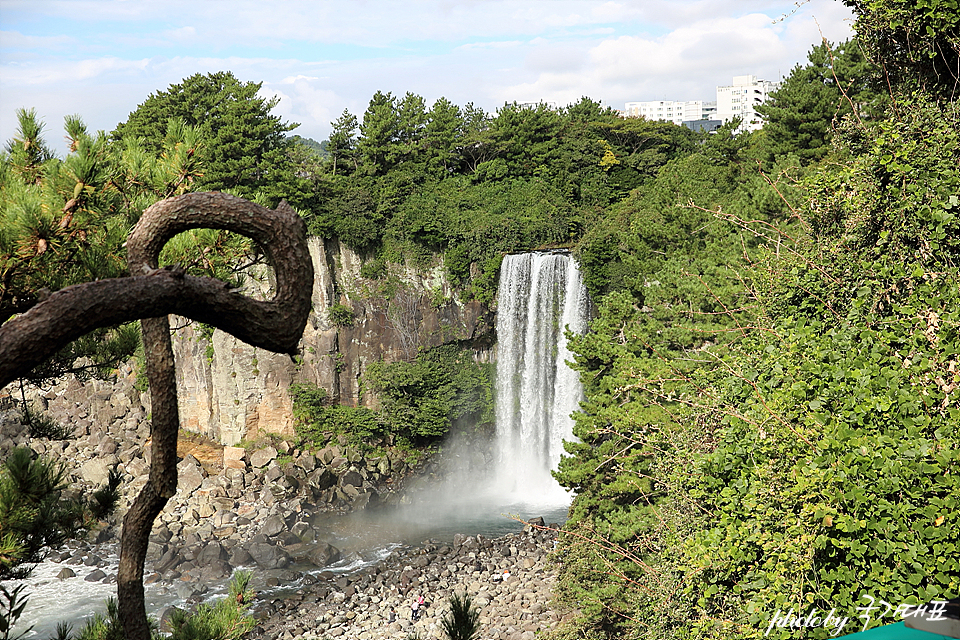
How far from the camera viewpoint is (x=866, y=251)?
183 inches

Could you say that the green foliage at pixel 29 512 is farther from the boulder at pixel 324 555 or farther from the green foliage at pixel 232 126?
the green foliage at pixel 232 126

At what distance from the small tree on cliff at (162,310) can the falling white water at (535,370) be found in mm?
17469

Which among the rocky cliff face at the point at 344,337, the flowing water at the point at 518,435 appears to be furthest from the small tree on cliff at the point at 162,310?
the rocky cliff face at the point at 344,337

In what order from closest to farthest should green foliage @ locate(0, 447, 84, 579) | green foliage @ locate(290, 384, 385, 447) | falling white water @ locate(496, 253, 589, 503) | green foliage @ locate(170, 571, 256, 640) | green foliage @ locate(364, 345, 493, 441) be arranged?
green foliage @ locate(0, 447, 84, 579) < green foliage @ locate(170, 571, 256, 640) < falling white water @ locate(496, 253, 589, 503) < green foliage @ locate(290, 384, 385, 447) < green foliage @ locate(364, 345, 493, 441)

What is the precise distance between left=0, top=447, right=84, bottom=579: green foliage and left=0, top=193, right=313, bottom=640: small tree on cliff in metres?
1.38

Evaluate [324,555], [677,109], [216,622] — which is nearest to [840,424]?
[216,622]

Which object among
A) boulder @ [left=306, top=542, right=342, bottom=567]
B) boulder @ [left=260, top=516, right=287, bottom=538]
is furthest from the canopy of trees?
boulder @ [left=260, top=516, right=287, bottom=538]

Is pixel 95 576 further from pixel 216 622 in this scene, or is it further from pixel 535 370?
pixel 216 622

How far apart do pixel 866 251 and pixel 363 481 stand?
1793 cm

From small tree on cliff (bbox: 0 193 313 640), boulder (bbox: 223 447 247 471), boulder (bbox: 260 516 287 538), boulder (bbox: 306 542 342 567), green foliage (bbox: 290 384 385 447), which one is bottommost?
boulder (bbox: 306 542 342 567)

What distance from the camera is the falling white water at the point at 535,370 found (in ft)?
67.1

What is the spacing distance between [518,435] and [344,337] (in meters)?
6.73

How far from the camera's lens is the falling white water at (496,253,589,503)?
2045 centimetres

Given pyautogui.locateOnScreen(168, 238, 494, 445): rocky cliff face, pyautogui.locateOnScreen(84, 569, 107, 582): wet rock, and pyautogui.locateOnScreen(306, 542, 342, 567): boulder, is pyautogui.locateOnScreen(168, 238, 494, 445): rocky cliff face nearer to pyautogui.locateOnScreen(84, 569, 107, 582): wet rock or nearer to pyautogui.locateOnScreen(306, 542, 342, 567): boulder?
pyautogui.locateOnScreen(306, 542, 342, 567): boulder
